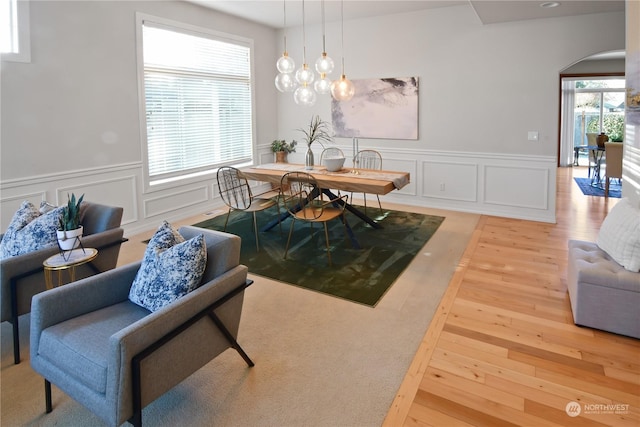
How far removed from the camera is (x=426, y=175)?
6.32 metres

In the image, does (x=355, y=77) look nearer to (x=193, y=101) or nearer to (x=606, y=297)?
(x=193, y=101)

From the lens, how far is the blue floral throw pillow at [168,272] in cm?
212

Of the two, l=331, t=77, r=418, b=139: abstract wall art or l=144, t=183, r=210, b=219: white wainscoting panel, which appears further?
l=331, t=77, r=418, b=139: abstract wall art

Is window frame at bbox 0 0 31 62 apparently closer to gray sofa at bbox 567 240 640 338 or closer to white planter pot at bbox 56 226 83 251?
white planter pot at bbox 56 226 83 251

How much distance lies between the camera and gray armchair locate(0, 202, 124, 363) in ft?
8.37

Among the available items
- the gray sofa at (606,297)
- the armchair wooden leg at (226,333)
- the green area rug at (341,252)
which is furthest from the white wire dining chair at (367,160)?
the armchair wooden leg at (226,333)

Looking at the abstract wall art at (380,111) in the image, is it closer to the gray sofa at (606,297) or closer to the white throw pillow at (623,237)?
the white throw pillow at (623,237)

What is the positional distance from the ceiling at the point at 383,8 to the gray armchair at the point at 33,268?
367 centimetres

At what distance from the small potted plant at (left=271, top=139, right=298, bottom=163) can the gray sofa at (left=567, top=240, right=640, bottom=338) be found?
508 cm

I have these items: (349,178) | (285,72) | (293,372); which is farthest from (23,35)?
(293,372)

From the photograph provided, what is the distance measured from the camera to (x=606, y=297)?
2691 mm

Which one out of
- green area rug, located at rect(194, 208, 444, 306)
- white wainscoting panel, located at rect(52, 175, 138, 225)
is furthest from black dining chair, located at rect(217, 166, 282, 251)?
white wainscoting panel, located at rect(52, 175, 138, 225)

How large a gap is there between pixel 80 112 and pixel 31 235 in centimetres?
211

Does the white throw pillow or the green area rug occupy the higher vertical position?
the white throw pillow
